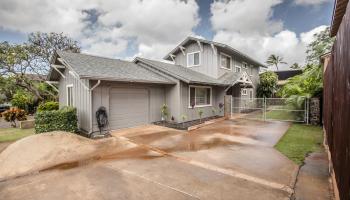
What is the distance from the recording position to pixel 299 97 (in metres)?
12.6

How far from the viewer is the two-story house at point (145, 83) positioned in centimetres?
984

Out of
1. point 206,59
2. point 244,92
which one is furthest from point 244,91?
point 206,59

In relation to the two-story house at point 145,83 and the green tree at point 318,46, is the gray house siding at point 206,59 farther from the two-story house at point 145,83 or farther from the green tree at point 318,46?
the green tree at point 318,46

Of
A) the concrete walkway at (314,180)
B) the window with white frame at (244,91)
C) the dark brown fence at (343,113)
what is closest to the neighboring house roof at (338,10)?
the dark brown fence at (343,113)

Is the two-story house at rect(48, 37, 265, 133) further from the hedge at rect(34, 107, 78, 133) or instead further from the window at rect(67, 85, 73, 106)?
the hedge at rect(34, 107, 78, 133)

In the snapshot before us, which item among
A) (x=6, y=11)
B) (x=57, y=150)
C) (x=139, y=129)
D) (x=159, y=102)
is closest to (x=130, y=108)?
(x=139, y=129)

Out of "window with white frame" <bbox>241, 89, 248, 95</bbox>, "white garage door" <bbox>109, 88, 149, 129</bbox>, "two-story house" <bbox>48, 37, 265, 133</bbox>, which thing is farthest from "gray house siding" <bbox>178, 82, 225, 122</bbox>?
"window with white frame" <bbox>241, 89, 248, 95</bbox>

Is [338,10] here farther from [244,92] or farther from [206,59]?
[244,92]

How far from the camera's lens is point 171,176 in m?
5.00

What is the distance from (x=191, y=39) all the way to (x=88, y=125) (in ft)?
37.5

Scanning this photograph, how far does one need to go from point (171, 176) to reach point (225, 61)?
15117 millimetres

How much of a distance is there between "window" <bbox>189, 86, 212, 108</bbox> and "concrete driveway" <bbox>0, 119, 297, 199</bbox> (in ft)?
21.9

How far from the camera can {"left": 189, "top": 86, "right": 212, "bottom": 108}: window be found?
1420cm

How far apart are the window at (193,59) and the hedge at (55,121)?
11359mm
